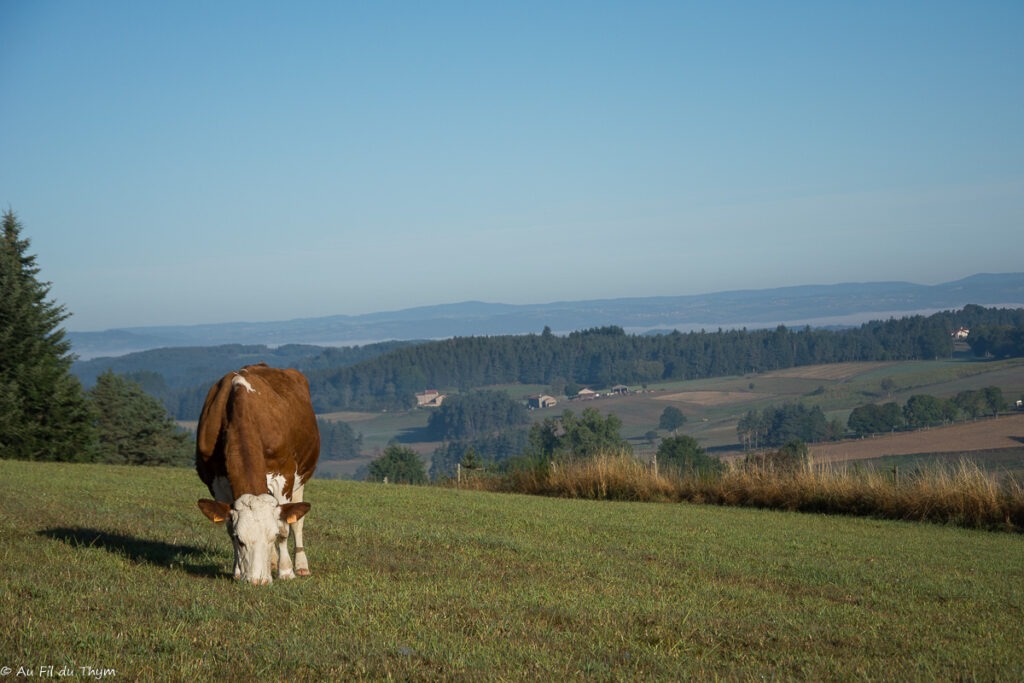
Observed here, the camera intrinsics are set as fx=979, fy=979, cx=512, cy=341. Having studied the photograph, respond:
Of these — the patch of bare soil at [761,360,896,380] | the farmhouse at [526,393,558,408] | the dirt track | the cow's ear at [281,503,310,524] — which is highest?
the cow's ear at [281,503,310,524]

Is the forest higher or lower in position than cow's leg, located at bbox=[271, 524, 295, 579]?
lower

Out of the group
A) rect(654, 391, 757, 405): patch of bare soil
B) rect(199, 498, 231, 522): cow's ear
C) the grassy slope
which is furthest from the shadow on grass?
rect(654, 391, 757, 405): patch of bare soil

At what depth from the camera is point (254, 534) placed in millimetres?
8828

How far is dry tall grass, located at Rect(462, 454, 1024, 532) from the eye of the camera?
1998 cm

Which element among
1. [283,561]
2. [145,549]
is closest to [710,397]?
[145,549]

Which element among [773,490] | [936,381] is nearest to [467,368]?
[936,381]

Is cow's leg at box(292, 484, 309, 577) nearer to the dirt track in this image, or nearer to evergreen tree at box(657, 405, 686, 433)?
the dirt track

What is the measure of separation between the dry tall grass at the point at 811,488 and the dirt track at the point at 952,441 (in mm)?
30917

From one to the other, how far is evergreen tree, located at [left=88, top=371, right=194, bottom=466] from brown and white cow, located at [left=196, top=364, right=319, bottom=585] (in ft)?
150

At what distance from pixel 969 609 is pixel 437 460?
10621cm

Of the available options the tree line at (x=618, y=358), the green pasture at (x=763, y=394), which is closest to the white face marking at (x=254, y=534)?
the green pasture at (x=763, y=394)

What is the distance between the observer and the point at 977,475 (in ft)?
66.7

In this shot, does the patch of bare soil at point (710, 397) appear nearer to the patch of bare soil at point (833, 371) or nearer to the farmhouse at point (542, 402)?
the patch of bare soil at point (833, 371)

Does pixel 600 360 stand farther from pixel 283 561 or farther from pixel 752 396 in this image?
pixel 283 561
